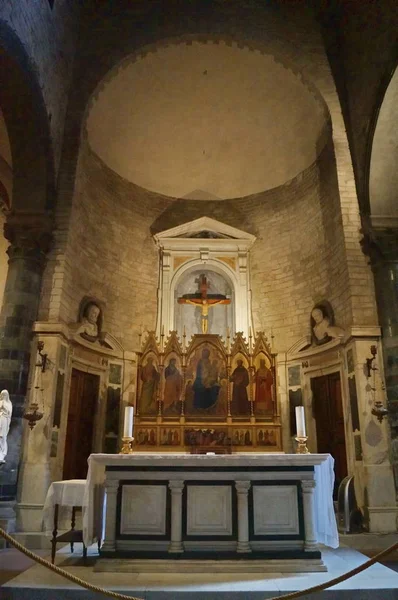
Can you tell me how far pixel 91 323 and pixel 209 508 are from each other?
5155 millimetres

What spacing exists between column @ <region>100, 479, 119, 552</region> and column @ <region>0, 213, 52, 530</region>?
9.35ft

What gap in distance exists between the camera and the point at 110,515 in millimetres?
5004

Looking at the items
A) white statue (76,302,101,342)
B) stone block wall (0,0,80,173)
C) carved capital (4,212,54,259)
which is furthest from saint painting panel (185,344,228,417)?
stone block wall (0,0,80,173)

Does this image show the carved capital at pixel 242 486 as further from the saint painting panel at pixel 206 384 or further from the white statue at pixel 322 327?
the white statue at pixel 322 327

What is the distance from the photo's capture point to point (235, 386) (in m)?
9.05

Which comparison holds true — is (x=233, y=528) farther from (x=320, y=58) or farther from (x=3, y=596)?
(x=320, y=58)

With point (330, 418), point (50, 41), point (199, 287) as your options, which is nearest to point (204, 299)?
point (199, 287)

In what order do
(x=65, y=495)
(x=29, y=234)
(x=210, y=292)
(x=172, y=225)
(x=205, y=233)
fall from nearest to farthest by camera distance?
1. (x=65, y=495)
2. (x=29, y=234)
3. (x=210, y=292)
4. (x=205, y=233)
5. (x=172, y=225)

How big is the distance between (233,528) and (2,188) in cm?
975

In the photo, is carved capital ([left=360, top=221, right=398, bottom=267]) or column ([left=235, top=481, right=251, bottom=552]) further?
carved capital ([left=360, top=221, right=398, bottom=267])

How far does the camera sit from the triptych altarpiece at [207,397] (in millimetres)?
8633

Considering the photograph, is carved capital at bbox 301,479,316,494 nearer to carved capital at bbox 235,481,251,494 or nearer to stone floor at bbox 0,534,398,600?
carved capital at bbox 235,481,251,494

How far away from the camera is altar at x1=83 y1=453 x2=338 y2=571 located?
496 cm

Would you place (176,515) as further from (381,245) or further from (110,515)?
(381,245)
